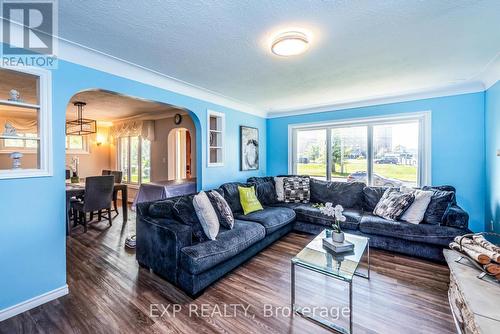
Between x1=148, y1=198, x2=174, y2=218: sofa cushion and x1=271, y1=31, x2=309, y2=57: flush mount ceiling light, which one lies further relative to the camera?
x1=148, y1=198, x2=174, y2=218: sofa cushion

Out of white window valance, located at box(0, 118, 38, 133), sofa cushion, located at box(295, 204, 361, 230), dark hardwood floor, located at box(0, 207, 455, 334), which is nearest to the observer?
dark hardwood floor, located at box(0, 207, 455, 334)

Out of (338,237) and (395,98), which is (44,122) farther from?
(395,98)

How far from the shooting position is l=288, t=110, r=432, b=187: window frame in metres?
3.66

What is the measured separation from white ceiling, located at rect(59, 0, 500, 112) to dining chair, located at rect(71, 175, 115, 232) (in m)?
2.44

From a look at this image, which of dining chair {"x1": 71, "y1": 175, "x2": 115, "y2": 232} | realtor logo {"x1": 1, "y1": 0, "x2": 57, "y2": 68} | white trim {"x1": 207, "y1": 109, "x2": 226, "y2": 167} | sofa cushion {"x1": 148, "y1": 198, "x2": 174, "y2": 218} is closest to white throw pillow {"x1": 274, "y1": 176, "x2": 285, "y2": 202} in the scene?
white trim {"x1": 207, "y1": 109, "x2": 226, "y2": 167}

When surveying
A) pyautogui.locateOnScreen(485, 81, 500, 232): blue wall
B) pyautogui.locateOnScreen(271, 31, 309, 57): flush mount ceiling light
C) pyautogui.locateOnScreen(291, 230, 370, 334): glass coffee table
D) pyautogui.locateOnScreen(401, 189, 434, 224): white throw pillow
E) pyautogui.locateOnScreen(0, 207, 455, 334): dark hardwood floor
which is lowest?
pyautogui.locateOnScreen(0, 207, 455, 334): dark hardwood floor

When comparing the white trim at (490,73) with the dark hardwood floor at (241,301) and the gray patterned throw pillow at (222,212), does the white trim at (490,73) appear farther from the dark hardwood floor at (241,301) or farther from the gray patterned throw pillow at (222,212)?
the gray patterned throw pillow at (222,212)

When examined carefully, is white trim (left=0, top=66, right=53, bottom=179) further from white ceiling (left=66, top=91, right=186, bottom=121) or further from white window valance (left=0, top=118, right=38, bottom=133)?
white window valance (left=0, top=118, right=38, bottom=133)

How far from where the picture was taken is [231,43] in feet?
6.83

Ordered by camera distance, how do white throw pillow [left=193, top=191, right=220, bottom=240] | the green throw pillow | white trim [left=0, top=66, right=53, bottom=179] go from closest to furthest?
1. white trim [left=0, top=66, right=53, bottom=179]
2. white throw pillow [left=193, top=191, right=220, bottom=240]
3. the green throw pillow

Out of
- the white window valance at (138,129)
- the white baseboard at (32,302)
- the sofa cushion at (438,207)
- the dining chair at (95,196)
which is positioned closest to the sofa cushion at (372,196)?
the sofa cushion at (438,207)

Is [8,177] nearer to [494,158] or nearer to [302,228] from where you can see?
[302,228]

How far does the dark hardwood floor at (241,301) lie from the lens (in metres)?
1.72

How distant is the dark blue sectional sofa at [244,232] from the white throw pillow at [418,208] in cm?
10
